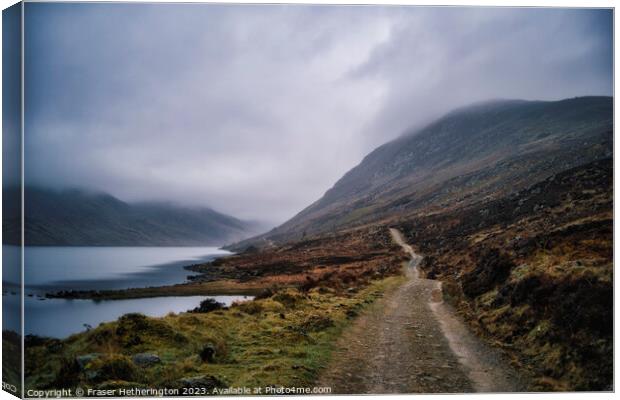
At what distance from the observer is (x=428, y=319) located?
14211 mm

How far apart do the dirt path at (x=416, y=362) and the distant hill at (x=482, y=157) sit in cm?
770

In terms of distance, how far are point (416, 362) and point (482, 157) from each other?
48438 millimetres

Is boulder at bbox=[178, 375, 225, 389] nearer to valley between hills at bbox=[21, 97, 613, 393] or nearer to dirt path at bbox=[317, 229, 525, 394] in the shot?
valley between hills at bbox=[21, 97, 613, 393]

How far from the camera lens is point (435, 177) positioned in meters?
77.6

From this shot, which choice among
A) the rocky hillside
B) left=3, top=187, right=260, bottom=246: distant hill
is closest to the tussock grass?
left=3, top=187, right=260, bottom=246: distant hill

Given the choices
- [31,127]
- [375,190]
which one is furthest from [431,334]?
[375,190]

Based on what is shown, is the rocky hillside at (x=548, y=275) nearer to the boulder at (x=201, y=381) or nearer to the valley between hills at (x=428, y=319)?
the valley between hills at (x=428, y=319)

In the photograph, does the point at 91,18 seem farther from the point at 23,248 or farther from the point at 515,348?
the point at 515,348

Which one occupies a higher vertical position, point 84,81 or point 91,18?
point 91,18

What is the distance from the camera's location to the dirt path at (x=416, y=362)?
1020 cm

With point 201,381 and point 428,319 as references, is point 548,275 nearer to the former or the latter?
point 428,319

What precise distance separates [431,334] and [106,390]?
9212 millimetres

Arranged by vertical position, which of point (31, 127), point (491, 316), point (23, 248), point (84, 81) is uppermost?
point (84, 81)

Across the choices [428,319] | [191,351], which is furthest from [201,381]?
[428,319]
